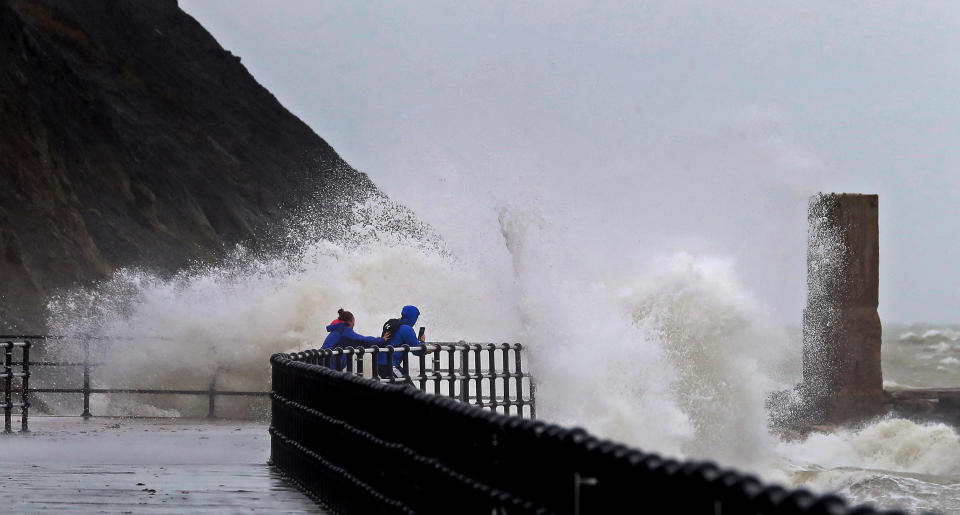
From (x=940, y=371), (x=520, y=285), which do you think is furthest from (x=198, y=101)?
(x=520, y=285)

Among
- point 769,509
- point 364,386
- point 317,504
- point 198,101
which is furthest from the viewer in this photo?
point 198,101

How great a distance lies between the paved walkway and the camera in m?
10.3

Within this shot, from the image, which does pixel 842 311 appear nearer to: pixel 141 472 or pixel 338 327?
pixel 338 327

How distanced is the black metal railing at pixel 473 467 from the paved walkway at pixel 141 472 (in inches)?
23.1

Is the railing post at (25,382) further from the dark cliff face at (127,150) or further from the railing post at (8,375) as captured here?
the dark cliff face at (127,150)

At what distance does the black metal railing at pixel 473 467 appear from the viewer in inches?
146

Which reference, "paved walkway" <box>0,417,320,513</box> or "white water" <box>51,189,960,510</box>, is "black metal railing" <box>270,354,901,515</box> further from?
"white water" <box>51,189,960,510</box>

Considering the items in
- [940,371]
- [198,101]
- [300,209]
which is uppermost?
[198,101]

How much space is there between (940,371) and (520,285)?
8218 cm

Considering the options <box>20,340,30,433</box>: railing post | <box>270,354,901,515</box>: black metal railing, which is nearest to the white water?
<box>20,340,30,433</box>: railing post

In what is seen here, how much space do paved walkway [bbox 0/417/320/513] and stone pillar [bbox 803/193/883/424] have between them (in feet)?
69.3

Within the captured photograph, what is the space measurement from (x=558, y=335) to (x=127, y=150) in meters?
35.0

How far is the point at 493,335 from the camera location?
31.5m

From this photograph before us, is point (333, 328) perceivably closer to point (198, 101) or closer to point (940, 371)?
point (198, 101)
